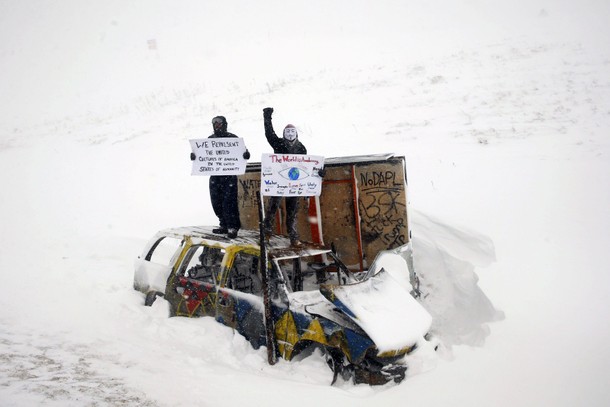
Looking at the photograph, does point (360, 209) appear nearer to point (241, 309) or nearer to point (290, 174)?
point (290, 174)

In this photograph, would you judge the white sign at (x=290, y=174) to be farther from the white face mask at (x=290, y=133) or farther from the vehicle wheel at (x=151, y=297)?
the vehicle wheel at (x=151, y=297)

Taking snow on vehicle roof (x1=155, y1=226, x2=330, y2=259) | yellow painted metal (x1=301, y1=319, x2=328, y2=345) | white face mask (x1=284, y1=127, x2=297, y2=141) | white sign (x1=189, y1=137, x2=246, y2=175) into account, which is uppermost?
white face mask (x1=284, y1=127, x2=297, y2=141)

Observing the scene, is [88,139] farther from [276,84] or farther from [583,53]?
[583,53]

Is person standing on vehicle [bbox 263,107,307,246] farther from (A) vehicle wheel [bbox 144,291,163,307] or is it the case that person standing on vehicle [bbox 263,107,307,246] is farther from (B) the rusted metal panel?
(A) vehicle wheel [bbox 144,291,163,307]

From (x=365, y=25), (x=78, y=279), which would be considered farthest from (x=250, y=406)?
(x=365, y=25)

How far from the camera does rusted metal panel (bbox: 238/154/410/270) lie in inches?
275

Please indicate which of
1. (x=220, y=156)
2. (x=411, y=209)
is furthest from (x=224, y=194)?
(x=411, y=209)

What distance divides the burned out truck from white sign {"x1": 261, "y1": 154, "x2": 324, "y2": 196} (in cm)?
71

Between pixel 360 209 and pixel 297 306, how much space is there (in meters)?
2.66

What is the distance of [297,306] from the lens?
485 cm

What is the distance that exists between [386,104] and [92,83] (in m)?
26.0

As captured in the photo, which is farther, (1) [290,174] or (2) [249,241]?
(1) [290,174]

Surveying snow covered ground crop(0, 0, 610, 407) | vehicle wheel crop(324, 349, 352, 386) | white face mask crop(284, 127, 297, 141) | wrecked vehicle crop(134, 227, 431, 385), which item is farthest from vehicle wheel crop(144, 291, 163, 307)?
white face mask crop(284, 127, 297, 141)

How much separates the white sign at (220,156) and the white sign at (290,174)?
71cm
